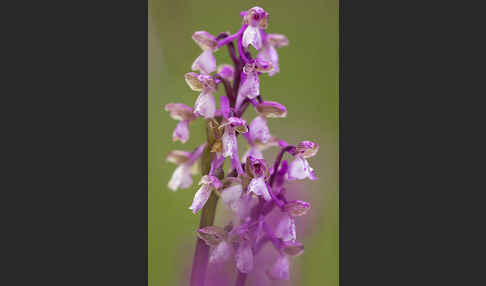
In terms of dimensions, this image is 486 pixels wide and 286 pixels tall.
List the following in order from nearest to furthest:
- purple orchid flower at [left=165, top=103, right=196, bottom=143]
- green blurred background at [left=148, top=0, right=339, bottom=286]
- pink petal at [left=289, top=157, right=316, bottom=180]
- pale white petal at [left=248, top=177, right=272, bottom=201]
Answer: pale white petal at [left=248, top=177, right=272, bottom=201]
pink petal at [left=289, top=157, right=316, bottom=180]
purple orchid flower at [left=165, top=103, right=196, bottom=143]
green blurred background at [left=148, top=0, right=339, bottom=286]

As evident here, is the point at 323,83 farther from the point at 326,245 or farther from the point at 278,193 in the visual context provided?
the point at 326,245

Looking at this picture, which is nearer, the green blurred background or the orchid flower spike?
the orchid flower spike

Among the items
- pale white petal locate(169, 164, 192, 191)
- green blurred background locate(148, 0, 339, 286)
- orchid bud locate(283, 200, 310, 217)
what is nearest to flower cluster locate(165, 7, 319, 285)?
orchid bud locate(283, 200, 310, 217)

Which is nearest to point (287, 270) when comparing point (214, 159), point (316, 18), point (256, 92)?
point (214, 159)

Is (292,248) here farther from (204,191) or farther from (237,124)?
(237,124)

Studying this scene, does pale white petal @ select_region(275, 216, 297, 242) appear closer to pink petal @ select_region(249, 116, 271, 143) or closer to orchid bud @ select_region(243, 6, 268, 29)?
pink petal @ select_region(249, 116, 271, 143)

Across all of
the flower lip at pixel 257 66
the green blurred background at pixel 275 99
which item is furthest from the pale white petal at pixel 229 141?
the green blurred background at pixel 275 99

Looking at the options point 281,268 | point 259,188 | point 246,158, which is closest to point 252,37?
point 246,158
